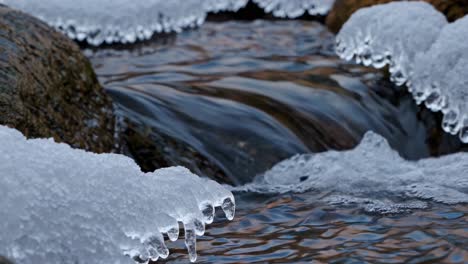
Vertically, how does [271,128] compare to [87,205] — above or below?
below

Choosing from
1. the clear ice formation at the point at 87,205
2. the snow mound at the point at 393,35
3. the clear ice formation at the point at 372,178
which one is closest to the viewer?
the clear ice formation at the point at 87,205

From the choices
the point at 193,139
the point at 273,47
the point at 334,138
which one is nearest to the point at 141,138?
the point at 193,139

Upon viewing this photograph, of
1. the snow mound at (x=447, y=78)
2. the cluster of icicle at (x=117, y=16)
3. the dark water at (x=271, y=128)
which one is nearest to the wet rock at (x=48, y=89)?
the dark water at (x=271, y=128)

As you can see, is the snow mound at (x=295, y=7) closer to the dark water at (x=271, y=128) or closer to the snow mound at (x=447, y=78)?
the dark water at (x=271, y=128)

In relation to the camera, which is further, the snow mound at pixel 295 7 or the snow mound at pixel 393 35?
the snow mound at pixel 295 7

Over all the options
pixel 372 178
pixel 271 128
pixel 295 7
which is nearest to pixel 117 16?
pixel 295 7

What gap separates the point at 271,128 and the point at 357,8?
8.52 ft

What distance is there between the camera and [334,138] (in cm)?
497

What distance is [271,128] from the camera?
4.87 m

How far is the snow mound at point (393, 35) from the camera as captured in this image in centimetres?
541

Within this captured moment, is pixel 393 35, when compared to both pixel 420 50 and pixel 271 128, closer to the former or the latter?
pixel 420 50

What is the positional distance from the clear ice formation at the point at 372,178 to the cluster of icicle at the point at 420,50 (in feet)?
1.34

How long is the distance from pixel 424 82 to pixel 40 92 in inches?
87.9

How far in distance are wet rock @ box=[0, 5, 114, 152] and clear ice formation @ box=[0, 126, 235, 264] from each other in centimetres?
110
